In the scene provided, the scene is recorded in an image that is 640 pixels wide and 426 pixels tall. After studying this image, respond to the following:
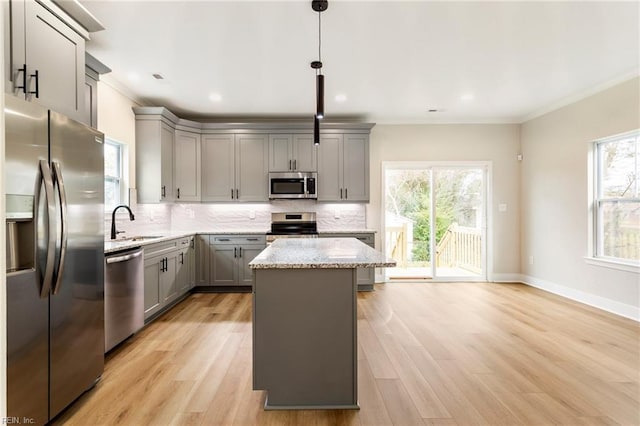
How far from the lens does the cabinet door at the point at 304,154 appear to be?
5121 millimetres

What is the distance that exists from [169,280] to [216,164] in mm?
1977

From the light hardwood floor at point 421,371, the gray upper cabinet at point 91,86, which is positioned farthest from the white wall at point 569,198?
the gray upper cabinet at point 91,86

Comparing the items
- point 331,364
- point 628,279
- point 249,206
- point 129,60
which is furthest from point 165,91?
point 628,279

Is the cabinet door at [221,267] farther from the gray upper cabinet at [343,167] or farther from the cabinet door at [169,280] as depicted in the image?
the gray upper cabinet at [343,167]

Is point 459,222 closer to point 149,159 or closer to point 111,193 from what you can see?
point 149,159

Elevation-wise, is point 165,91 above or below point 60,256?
above

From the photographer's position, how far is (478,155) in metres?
5.45

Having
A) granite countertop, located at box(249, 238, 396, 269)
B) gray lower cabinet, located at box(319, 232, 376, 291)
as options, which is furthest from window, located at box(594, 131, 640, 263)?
granite countertop, located at box(249, 238, 396, 269)

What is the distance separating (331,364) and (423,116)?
14.3ft

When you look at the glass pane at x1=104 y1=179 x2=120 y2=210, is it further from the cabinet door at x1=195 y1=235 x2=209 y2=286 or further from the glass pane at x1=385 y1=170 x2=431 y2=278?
the glass pane at x1=385 y1=170 x2=431 y2=278

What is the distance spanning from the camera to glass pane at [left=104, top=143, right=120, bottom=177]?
3.89 m

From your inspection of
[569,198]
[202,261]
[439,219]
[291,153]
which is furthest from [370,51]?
[202,261]

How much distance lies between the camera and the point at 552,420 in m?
1.90

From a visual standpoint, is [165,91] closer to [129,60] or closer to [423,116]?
[129,60]
